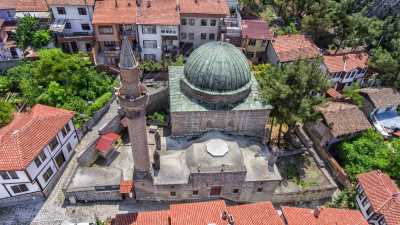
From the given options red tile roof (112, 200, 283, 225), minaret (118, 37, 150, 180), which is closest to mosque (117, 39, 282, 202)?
minaret (118, 37, 150, 180)

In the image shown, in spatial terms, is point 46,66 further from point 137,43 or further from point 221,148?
point 221,148

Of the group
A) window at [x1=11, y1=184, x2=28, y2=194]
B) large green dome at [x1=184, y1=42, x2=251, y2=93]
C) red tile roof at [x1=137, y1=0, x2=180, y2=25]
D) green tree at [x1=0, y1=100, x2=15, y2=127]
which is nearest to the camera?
window at [x1=11, y1=184, x2=28, y2=194]

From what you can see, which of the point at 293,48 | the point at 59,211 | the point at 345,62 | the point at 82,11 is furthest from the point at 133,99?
the point at 345,62

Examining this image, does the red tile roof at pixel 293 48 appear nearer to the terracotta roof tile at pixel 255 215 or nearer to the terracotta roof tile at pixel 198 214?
the terracotta roof tile at pixel 255 215

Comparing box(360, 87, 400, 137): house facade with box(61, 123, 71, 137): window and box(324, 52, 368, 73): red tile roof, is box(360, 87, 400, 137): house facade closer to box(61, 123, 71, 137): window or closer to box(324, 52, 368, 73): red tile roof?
box(324, 52, 368, 73): red tile roof

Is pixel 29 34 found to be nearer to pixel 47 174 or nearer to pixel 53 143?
pixel 53 143

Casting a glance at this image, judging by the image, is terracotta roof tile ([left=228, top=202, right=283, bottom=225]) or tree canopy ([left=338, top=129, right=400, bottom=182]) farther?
tree canopy ([left=338, top=129, right=400, bottom=182])

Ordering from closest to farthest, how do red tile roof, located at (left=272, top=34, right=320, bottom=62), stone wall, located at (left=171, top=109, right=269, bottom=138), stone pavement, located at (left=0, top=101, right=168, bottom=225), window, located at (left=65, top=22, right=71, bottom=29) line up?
stone pavement, located at (left=0, top=101, right=168, bottom=225)
stone wall, located at (left=171, top=109, right=269, bottom=138)
window, located at (left=65, top=22, right=71, bottom=29)
red tile roof, located at (left=272, top=34, right=320, bottom=62)
